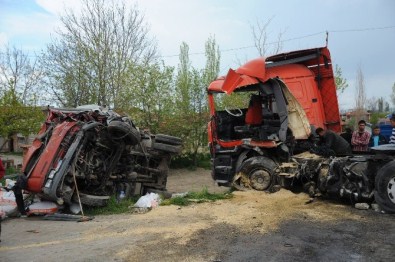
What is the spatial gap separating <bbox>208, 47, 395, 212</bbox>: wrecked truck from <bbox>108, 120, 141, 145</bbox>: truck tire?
2.41 meters

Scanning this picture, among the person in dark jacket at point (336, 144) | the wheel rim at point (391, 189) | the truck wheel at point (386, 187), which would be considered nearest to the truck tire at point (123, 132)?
the person in dark jacket at point (336, 144)

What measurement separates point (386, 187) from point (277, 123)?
371 centimetres

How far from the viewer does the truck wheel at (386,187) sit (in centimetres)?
631

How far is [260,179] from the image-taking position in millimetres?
9289

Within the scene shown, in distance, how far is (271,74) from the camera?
9.64m

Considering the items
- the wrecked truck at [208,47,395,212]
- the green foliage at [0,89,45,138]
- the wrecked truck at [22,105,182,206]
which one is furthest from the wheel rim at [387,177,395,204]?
the green foliage at [0,89,45,138]

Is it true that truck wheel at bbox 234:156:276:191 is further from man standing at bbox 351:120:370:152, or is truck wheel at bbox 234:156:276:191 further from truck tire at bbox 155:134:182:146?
man standing at bbox 351:120:370:152

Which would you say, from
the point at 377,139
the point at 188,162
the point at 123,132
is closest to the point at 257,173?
the point at 123,132

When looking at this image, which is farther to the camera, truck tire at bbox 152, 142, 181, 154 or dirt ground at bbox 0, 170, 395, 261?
truck tire at bbox 152, 142, 181, 154

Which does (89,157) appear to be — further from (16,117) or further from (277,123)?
(16,117)

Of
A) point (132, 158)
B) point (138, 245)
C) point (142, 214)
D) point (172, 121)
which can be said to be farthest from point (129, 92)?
point (138, 245)

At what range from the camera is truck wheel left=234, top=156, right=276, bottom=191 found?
9195 mm

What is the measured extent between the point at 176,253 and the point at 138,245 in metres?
0.63

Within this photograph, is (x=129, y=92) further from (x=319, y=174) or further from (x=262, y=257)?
(x=262, y=257)
